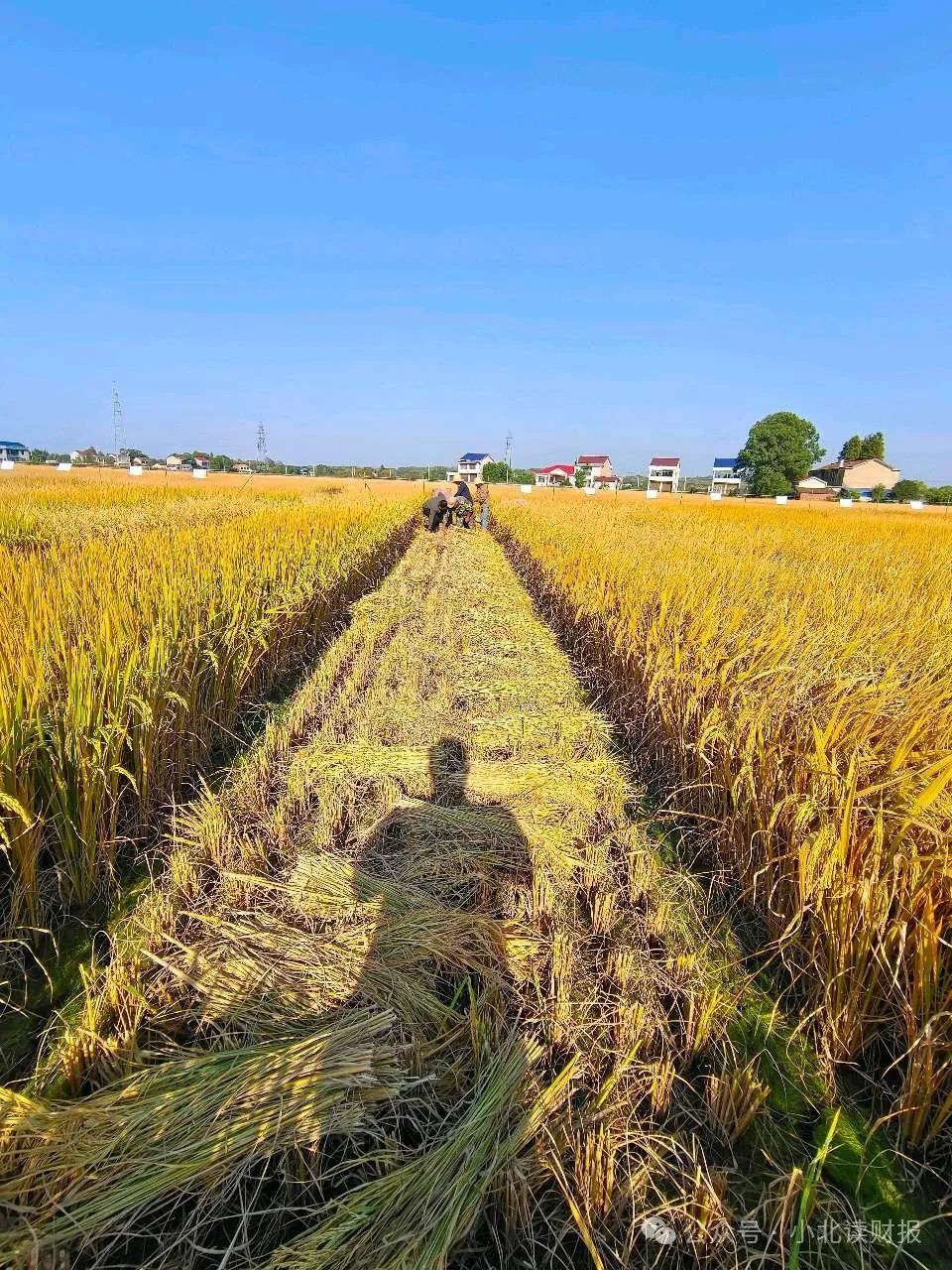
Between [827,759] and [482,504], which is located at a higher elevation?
[482,504]

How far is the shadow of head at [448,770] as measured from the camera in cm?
302

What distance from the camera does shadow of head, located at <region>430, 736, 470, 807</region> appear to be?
302cm

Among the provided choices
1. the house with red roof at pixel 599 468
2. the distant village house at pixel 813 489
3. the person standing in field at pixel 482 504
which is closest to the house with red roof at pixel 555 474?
the house with red roof at pixel 599 468

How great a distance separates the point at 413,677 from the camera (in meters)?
4.80

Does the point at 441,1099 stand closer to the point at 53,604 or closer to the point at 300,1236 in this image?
the point at 300,1236

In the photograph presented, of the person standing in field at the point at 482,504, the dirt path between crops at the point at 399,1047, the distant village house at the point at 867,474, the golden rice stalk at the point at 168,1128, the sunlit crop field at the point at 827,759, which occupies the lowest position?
the dirt path between crops at the point at 399,1047

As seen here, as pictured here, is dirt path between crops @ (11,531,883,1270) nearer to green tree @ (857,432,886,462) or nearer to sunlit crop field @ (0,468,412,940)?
sunlit crop field @ (0,468,412,940)

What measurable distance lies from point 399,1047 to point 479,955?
1.55ft

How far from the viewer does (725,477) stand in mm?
70000

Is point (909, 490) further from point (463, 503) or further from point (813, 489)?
point (463, 503)

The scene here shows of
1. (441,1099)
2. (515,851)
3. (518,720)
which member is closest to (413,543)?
(518,720)

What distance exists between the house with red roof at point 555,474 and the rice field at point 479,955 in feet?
258

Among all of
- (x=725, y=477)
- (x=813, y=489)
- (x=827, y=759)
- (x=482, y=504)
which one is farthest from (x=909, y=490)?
(x=827, y=759)

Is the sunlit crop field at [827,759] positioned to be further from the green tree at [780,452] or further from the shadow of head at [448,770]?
the green tree at [780,452]
